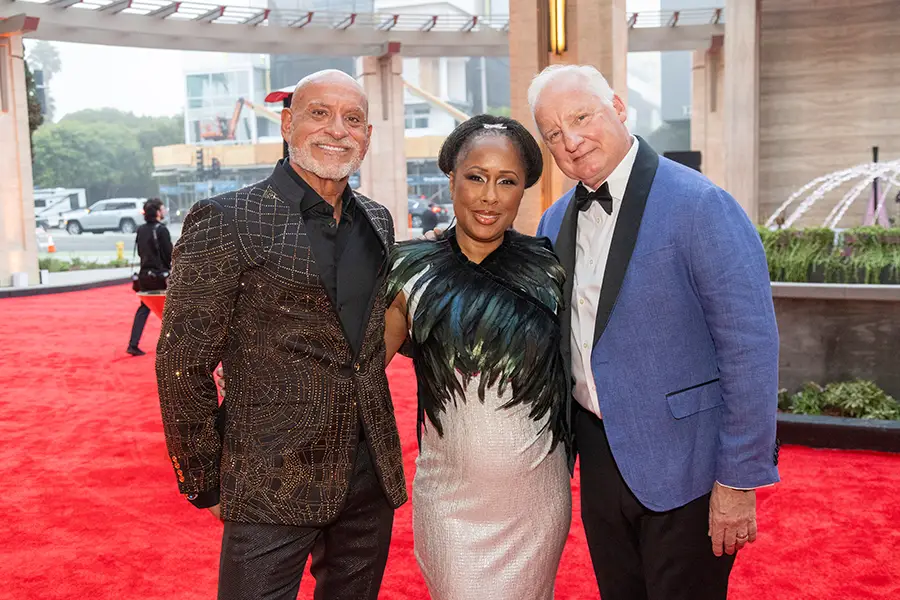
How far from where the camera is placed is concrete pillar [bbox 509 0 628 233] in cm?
959

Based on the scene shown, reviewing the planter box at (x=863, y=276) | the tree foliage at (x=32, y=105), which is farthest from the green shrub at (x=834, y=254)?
the tree foliage at (x=32, y=105)

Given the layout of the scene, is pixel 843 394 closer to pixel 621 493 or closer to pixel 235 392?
pixel 621 493

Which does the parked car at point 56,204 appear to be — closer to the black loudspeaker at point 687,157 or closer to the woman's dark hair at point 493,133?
the black loudspeaker at point 687,157

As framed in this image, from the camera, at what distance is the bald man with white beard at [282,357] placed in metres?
1.96

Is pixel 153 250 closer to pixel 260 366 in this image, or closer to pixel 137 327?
pixel 137 327

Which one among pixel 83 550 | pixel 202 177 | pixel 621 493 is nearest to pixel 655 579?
pixel 621 493

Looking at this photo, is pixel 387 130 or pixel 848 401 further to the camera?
pixel 387 130

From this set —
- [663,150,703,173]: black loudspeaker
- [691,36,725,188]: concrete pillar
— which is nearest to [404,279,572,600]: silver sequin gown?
[663,150,703,173]: black loudspeaker

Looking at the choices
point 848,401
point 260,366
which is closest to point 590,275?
point 260,366

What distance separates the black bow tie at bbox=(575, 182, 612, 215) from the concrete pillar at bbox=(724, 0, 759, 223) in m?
11.4

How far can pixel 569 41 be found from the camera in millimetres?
9781

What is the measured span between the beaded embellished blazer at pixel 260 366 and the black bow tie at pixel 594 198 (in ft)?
1.96

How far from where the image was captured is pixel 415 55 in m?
20.1

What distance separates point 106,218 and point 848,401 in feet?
93.7
